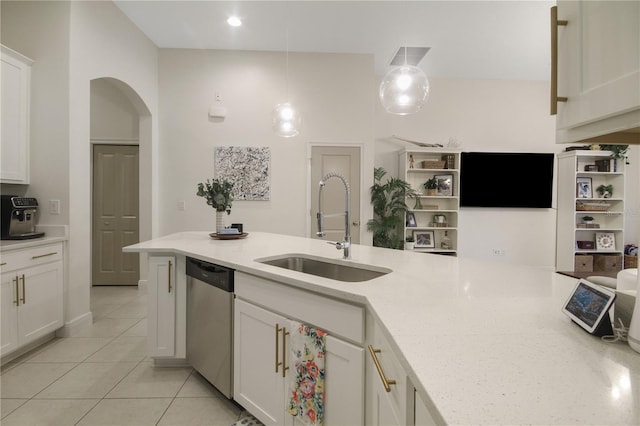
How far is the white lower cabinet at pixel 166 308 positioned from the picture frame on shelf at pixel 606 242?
20.0 ft

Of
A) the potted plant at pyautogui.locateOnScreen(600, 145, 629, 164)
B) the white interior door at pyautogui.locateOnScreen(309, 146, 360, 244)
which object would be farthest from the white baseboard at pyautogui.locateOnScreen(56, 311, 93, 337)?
the potted plant at pyautogui.locateOnScreen(600, 145, 629, 164)

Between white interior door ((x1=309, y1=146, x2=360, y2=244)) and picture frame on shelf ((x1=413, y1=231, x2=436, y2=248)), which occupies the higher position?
white interior door ((x1=309, y1=146, x2=360, y2=244))

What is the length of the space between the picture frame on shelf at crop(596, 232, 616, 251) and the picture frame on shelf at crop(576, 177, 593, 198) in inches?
27.5

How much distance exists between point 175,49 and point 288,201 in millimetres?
2732

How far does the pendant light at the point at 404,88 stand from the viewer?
7.04 feet

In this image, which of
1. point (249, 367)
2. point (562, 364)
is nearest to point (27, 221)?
point (249, 367)

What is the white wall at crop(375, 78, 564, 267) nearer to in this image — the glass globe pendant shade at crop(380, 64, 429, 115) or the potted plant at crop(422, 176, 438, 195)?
the potted plant at crop(422, 176, 438, 195)

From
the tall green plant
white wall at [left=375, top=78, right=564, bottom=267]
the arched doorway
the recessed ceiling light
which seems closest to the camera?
the recessed ceiling light

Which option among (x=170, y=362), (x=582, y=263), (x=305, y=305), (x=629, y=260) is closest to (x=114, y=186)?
(x=170, y=362)

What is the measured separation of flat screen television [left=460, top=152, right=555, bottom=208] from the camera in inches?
210

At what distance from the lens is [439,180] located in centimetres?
527

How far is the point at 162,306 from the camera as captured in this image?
2227mm

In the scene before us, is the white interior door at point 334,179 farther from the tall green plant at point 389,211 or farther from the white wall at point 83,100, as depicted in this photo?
the white wall at point 83,100

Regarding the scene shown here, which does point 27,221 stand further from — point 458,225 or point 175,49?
point 458,225
